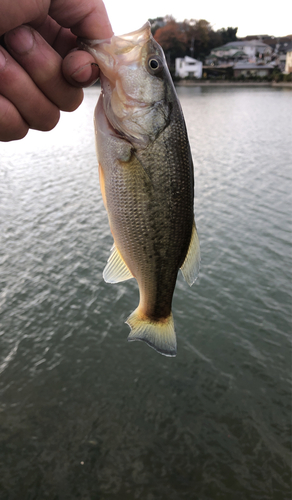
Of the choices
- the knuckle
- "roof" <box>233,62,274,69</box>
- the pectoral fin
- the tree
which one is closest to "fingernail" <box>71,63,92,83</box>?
the knuckle

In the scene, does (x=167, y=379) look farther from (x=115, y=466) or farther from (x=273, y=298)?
(x=273, y=298)

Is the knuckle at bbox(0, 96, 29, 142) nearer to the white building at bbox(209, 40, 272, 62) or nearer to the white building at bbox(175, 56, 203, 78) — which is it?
the white building at bbox(175, 56, 203, 78)

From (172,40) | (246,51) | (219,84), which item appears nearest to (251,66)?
(246,51)

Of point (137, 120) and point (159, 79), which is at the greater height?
point (159, 79)

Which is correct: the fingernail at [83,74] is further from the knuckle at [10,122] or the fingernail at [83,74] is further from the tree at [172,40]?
the tree at [172,40]

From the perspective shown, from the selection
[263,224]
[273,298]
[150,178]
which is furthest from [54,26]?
[263,224]
